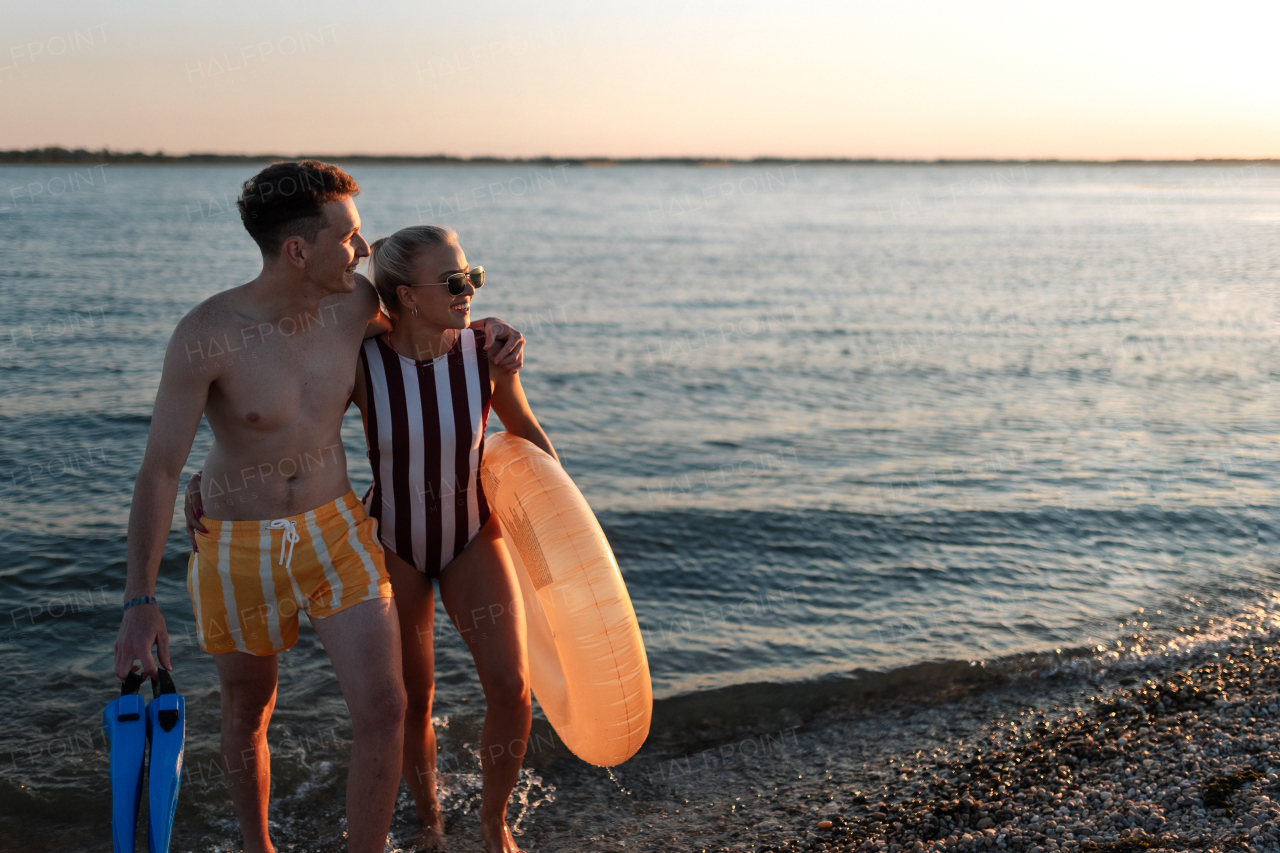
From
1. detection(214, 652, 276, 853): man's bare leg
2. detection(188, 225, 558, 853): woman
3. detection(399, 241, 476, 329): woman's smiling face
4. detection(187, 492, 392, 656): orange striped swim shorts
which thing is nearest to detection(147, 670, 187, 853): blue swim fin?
detection(187, 492, 392, 656): orange striped swim shorts

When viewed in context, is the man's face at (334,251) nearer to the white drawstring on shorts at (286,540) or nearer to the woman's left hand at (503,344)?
the woman's left hand at (503,344)

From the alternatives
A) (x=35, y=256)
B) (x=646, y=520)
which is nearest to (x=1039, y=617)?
(x=646, y=520)

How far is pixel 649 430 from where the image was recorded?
1177 centimetres

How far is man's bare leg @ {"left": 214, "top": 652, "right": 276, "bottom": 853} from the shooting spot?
11.0ft

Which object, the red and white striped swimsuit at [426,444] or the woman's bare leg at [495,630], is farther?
the woman's bare leg at [495,630]

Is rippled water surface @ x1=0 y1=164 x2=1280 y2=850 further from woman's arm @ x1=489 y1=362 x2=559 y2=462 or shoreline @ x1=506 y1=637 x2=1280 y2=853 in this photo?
woman's arm @ x1=489 y1=362 x2=559 y2=462

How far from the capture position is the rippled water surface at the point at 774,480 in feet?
19.2

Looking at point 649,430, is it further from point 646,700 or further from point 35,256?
point 35,256

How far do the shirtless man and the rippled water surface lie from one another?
5.78 feet

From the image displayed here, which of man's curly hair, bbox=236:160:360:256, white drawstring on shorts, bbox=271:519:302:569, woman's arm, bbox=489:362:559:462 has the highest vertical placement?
man's curly hair, bbox=236:160:360:256

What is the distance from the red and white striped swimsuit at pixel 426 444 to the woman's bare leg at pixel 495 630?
0.29 feet

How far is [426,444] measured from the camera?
3545 mm

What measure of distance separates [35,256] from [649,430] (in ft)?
73.0

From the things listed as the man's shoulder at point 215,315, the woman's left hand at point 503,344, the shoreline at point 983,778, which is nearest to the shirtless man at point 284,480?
the man's shoulder at point 215,315
